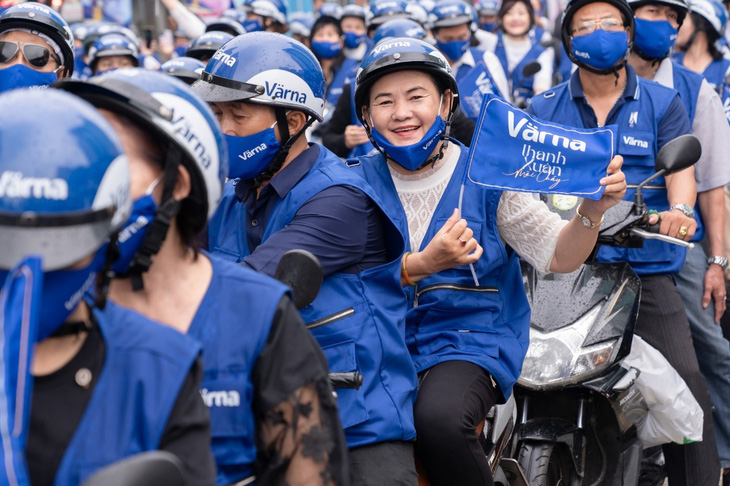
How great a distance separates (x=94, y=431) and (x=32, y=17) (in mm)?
3726

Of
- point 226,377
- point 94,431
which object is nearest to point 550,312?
point 226,377

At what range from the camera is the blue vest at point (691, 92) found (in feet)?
18.6

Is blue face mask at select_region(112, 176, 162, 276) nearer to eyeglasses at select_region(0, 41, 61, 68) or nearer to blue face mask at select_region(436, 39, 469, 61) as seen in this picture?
eyeglasses at select_region(0, 41, 61, 68)

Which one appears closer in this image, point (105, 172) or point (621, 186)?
point (105, 172)

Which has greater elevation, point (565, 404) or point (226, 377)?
point (226, 377)

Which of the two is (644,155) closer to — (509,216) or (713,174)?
(713,174)

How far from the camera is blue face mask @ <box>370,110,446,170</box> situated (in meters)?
4.04

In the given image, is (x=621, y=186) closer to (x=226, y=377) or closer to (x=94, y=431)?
(x=226, y=377)

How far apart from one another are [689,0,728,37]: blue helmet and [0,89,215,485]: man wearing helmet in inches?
281

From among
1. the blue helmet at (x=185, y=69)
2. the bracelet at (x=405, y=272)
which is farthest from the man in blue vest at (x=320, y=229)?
the blue helmet at (x=185, y=69)

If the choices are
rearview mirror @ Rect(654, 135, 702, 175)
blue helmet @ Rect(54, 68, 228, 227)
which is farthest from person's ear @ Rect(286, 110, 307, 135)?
rearview mirror @ Rect(654, 135, 702, 175)

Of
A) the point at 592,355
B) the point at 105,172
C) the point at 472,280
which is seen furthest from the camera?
the point at 592,355

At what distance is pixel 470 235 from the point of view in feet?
11.8

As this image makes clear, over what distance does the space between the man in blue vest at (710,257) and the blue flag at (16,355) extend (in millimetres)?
4372
